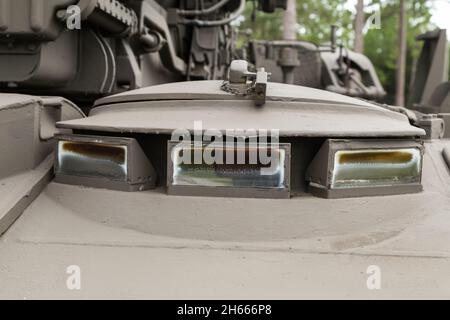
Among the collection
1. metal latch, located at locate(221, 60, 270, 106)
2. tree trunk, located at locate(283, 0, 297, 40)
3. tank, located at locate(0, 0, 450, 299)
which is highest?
tree trunk, located at locate(283, 0, 297, 40)

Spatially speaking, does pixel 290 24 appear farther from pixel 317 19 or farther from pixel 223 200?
pixel 223 200

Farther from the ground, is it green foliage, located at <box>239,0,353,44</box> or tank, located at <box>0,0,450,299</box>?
green foliage, located at <box>239,0,353,44</box>

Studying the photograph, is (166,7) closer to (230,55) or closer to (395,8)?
(230,55)

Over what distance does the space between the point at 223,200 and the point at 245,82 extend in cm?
57

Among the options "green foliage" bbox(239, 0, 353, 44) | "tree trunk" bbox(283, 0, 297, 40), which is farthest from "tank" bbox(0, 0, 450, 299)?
"green foliage" bbox(239, 0, 353, 44)

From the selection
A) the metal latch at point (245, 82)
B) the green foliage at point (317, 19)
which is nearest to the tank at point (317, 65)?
the metal latch at point (245, 82)

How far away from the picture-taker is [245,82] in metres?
2.79

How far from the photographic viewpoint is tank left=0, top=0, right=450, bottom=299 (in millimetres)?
2229

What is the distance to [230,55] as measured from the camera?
24.5 ft

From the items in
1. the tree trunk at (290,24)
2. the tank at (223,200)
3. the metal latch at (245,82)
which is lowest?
the tank at (223,200)

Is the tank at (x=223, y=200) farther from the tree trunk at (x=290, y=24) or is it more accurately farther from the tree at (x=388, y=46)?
the tree at (x=388, y=46)

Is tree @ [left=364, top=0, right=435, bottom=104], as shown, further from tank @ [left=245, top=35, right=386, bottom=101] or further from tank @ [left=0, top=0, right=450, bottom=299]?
tank @ [left=0, top=0, right=450, bottom=299]

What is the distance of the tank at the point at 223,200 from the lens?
2.23 meters
